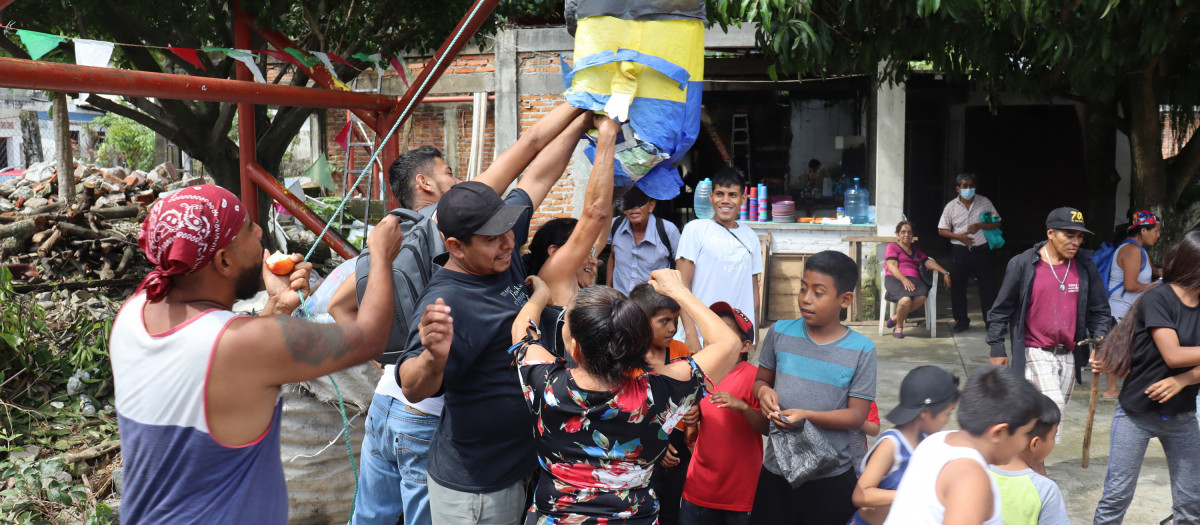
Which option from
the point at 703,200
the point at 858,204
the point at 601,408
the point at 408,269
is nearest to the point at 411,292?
the point at 408,269

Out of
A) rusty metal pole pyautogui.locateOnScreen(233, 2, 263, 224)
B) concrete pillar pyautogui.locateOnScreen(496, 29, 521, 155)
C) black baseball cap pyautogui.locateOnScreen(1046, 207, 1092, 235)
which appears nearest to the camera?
black baseball cap pyautogui.locateOnScreen(1046, 207, 1092, 235)

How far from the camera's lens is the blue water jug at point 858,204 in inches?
371

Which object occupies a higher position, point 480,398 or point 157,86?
point 157,86

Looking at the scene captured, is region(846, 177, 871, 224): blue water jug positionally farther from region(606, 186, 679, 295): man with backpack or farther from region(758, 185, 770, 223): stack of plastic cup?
region(606, 186, 679, 295): man with backpack

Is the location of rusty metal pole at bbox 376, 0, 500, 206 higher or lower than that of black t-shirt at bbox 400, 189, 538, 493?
higher

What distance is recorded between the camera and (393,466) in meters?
3.06

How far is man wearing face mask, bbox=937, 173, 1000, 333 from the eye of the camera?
8.45 m

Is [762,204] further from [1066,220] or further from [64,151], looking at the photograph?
[64,151]

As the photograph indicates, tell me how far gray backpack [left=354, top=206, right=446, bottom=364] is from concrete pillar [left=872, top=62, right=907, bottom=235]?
688cm

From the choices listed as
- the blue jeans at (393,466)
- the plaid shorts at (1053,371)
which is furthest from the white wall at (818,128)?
the blue jeans at (393,466)

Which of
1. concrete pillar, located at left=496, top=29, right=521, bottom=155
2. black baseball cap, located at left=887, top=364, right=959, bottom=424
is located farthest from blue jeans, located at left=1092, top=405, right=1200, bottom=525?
concrete pillar, located at left=496, top=29, right=521, bottom=155

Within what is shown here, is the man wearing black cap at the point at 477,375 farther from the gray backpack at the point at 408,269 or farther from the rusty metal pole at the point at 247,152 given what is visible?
the rusty metal pole at the point at 247,152

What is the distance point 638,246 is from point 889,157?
4460 mm

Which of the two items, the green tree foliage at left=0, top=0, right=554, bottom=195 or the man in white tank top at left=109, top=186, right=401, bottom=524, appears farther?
the green tree foliage at left=0, top=0, right=554, bottom=195
